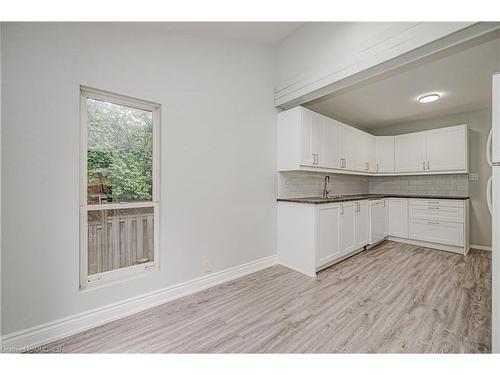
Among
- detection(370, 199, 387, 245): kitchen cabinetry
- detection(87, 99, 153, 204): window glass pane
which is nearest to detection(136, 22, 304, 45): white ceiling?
detection(87, 99, 153, 204): window glass pane

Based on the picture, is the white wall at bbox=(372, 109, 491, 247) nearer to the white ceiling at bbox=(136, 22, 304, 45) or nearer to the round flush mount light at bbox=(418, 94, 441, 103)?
the round flush mount light at bbox=(418, 94, 441, 103)

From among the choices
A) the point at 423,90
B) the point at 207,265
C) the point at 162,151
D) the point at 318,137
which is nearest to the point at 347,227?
the point at 318,137

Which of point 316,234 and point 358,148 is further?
point 358,148

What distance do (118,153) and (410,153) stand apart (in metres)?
4.95

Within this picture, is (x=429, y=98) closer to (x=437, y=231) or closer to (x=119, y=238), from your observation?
(x=437, y=231)

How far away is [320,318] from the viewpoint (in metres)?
1.82

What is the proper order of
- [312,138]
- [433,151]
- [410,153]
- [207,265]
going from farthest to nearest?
[410,153]
[433,151]
[312,138]
[207,265]

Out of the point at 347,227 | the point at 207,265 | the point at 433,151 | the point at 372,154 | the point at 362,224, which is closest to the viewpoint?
the point at 207,265

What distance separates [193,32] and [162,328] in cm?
273

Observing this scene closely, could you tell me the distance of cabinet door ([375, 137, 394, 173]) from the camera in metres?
4.52

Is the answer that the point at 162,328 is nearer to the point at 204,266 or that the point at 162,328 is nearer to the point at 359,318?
the point at 204,266

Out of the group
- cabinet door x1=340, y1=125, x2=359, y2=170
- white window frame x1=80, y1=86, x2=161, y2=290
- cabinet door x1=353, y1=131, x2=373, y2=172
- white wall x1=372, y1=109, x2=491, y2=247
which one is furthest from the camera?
cabinet door x1=353, y1=131, x2=373, y2=172

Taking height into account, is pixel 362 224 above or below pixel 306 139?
below
